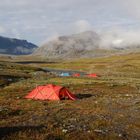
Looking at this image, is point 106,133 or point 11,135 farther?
point 106,133

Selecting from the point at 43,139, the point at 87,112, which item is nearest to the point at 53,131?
the point at 43,139

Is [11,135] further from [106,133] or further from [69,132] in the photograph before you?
[106,133]

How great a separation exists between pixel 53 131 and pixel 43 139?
277 cm

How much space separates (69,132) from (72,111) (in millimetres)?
10519

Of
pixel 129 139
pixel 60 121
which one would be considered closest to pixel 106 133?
pixel 129 139

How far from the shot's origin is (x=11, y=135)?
19469 millimetres

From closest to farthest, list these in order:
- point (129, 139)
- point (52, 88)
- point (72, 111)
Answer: point (129, 139), point (72, 111), point (52, 88)

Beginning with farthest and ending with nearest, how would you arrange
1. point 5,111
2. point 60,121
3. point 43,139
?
1. point 5,111
2. point 60,121
3. point 43,139

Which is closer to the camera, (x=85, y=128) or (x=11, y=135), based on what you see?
(x=11, y=135)

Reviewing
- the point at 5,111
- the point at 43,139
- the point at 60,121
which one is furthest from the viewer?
the point at 5,111

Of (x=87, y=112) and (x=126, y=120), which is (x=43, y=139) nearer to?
(x=126, y=120)

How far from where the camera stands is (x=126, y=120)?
92.1 ft

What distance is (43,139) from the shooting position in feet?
62.2

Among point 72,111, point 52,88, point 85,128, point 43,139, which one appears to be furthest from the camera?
point 52,88
